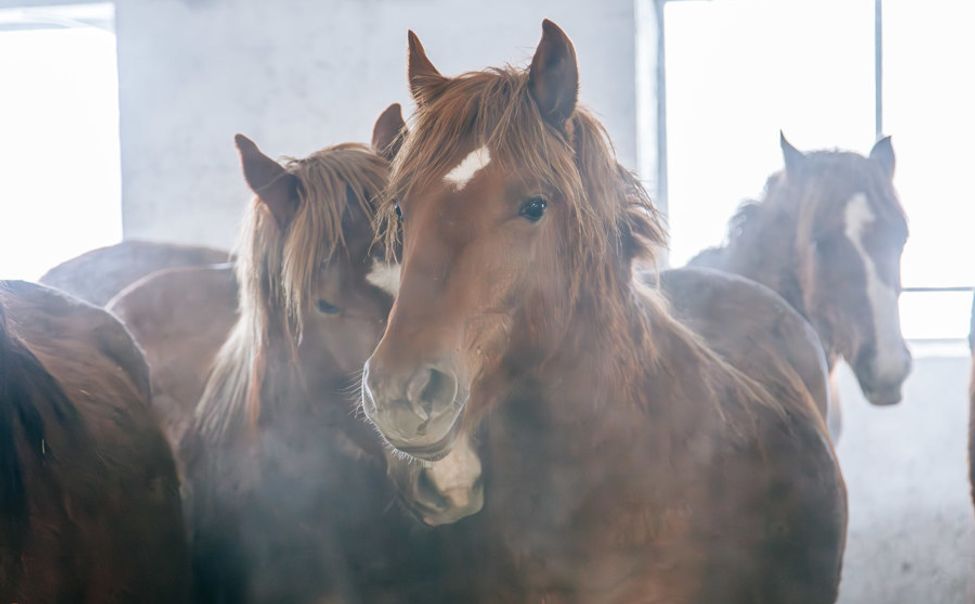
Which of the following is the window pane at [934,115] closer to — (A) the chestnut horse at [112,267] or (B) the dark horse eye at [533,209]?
(A) the chestnut horse at [112,267]

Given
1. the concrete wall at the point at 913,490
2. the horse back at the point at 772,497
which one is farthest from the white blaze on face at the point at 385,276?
the concrete wall at the point at 913,490

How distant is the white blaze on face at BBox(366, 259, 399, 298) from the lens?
5.32 ft

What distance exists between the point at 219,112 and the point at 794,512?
3.34 meters

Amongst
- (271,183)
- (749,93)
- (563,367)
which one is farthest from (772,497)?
(749,93)

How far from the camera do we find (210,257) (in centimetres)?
353

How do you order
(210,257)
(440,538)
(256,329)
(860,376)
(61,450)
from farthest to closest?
(210,257) → (860,376) → (256,329) → (440,538) → (61,450)

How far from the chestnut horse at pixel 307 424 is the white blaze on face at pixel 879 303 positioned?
58.4 inches

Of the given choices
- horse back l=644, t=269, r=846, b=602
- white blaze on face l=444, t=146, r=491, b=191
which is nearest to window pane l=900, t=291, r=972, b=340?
horse back l=644, t=269, r=846, b=602

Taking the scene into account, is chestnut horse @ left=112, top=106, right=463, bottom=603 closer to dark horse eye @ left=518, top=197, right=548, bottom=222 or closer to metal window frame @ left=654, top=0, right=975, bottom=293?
dark horse eye @ left=518, top=197, right=548, bottom=222

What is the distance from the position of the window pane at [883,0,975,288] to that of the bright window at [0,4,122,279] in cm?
343

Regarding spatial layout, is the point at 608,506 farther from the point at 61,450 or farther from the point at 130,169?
the point at 130,169

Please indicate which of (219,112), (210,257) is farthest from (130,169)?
(210,257)

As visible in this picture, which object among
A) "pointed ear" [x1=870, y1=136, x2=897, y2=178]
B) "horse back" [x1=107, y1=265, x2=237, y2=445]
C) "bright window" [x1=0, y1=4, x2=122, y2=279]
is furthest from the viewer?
"bright window" [x1=0, y1=4, x2=122, y2=279]

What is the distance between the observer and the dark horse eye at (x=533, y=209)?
50.4 inches
